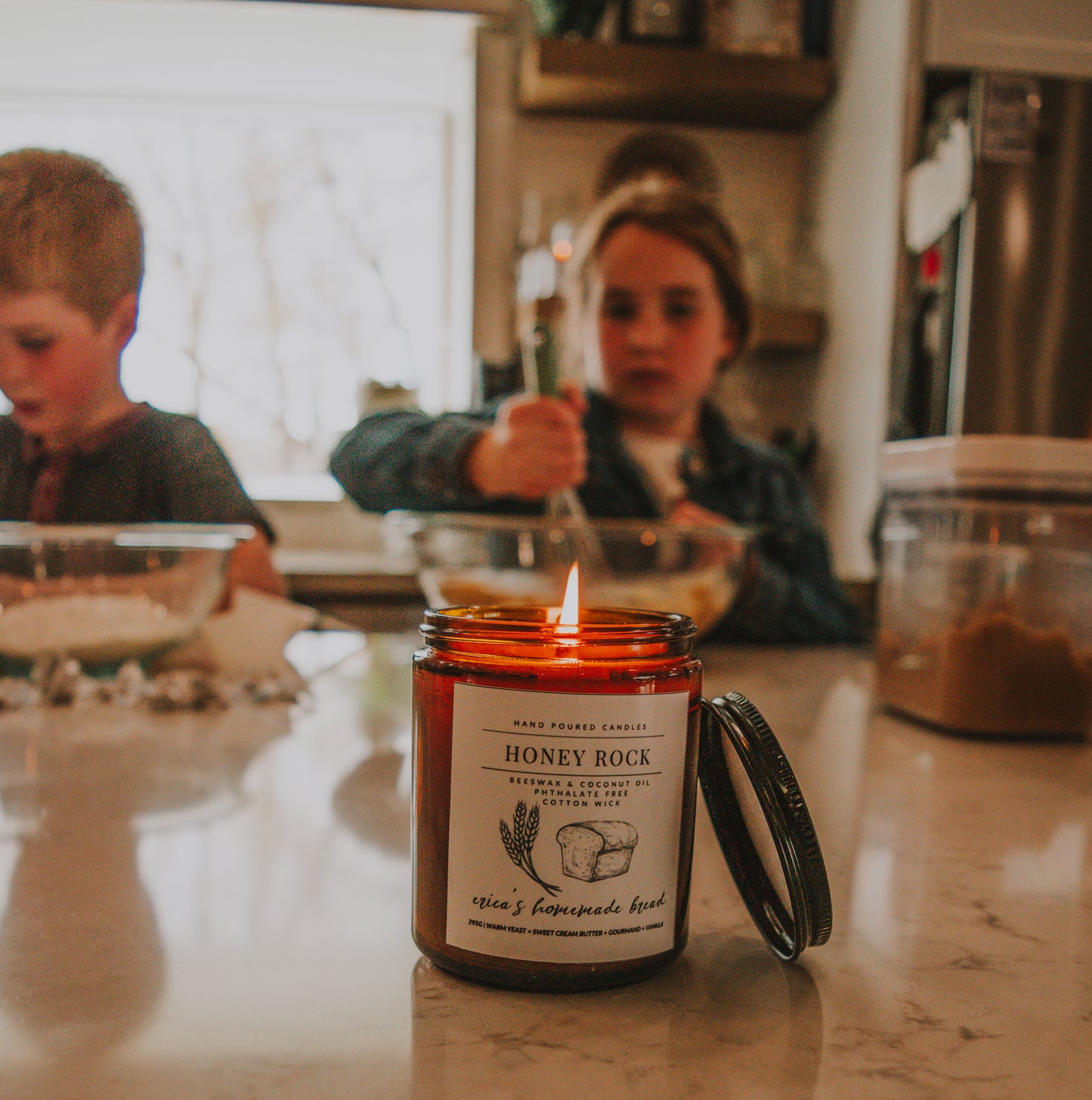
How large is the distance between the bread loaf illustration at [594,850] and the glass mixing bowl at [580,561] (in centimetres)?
51

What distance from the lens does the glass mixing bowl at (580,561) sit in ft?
2.60

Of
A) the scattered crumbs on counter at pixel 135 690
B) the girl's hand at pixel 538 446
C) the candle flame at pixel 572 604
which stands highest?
the girl's hand at pixel 538 446

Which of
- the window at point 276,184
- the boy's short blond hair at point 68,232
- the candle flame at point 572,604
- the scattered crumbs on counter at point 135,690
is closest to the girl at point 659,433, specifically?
the window at point 276,184

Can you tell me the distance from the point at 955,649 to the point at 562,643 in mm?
429

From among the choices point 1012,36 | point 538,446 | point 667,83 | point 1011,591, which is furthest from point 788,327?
point 1011,591

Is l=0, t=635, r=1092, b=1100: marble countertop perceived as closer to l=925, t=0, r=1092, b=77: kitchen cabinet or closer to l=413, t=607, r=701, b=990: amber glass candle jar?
l=413, t=607, r=701, b=990: amber glass candle jar

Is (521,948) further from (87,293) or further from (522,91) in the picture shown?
(522,91)

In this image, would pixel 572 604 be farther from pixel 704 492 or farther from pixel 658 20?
pixel 658 20

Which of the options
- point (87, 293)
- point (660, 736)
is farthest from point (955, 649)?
point (87, 293)

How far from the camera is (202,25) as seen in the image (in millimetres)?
1539

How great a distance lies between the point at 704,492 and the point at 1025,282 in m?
0.52

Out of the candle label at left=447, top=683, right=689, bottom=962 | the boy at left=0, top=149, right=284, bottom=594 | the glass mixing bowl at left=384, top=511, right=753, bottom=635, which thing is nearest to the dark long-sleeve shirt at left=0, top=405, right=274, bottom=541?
the boy at left=0, top=149, right=284, bottom=594

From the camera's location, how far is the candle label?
251mm

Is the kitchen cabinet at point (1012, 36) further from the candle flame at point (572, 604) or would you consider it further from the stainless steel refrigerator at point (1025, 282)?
the candle flame at point (572, 604)
